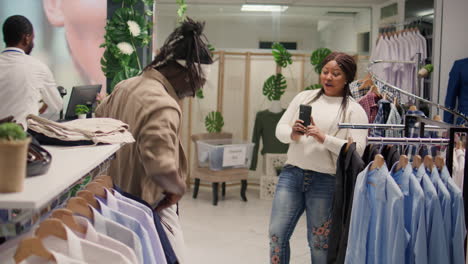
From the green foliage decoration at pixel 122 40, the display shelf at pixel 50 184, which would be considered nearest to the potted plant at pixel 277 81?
the green foliage decoration at pixel 122 40

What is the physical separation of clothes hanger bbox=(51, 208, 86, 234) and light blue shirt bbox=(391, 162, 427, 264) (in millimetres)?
1334

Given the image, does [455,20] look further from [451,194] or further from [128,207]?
[128,207]

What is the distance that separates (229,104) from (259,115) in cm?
59

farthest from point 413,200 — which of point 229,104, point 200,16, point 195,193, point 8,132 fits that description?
point 200,16

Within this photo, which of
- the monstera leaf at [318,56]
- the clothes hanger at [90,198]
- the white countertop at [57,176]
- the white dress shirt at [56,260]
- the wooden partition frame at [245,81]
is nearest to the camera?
the white countertop at [57,176]

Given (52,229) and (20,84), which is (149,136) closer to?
(52,229)

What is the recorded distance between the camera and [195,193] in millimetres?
6473

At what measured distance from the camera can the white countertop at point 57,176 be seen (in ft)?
3.20

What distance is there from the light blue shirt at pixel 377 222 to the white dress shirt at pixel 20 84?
181cm

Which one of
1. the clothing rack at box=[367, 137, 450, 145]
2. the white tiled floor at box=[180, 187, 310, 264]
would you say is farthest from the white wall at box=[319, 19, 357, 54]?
the clothing rack at box=[367, 137, 450, 145]

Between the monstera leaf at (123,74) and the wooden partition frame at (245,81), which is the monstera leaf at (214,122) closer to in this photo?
the wooden partition frame at (245,81)

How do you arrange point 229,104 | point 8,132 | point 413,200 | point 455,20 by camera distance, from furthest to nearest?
point 229,104 → point 455,20 → point 413,200 → point 8,132

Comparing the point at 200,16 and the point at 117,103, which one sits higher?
the point at 200,16

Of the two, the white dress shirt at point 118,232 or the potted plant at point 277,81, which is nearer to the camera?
the white dress shirt at point 118,232
